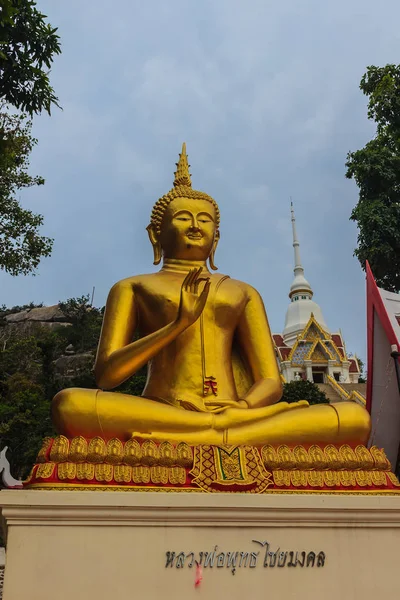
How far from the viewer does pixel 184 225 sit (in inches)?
217

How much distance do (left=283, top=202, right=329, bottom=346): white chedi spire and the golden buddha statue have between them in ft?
107

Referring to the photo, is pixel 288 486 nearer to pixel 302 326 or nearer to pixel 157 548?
pixel 157 548

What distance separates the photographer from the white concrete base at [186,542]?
3186 mm

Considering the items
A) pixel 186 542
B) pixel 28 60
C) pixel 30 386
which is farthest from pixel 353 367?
pixel 186 542

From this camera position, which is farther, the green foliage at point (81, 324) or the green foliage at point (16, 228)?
the green foliage at point (81, 324)

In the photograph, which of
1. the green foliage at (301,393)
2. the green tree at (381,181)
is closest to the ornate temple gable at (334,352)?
the green foliage at (301,393)

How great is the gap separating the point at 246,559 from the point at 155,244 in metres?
3.19

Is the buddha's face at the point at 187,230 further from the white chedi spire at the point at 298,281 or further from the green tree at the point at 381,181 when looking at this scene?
the white chedi spire at the point at 298,281

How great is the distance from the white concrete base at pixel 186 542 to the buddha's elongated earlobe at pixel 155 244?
2816mm

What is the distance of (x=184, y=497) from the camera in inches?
134

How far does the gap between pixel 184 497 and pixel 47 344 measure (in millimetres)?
25385

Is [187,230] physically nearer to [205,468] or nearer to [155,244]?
[155,244]

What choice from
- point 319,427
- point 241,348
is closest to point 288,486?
point 319,427

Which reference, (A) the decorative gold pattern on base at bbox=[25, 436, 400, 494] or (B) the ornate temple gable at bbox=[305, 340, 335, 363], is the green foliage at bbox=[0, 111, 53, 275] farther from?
(B) the ornate temple gable at bbox=[305, 340, 335, 363]
